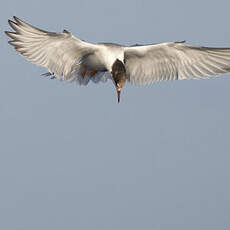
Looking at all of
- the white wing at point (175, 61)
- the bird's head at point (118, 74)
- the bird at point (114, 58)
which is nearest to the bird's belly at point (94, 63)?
the bird at point (114, 58)

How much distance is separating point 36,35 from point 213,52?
5309 mm

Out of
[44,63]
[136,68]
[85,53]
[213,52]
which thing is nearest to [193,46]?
[213,52]

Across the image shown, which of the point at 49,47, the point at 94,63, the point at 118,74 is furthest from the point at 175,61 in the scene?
the point at 49,47

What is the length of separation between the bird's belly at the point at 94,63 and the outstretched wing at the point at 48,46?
199 mm

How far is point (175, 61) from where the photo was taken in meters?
17.7

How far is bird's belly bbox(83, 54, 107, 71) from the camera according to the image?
1692 cm

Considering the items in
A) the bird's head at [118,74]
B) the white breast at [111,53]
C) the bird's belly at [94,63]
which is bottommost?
the bird's head at [118,74]

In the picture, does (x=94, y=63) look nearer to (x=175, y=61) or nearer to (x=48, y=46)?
(x=48, y=46)

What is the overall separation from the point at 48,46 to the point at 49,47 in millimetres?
47

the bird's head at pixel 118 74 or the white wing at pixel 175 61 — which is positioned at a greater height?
the white wing at pixel 175 61

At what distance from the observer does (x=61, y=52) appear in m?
16.5

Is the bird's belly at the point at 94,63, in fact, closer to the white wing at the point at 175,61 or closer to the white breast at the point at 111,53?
the white breast at the point at 111,53

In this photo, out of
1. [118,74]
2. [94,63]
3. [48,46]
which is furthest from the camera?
[94,63]

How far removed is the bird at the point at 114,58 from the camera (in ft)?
52.8
